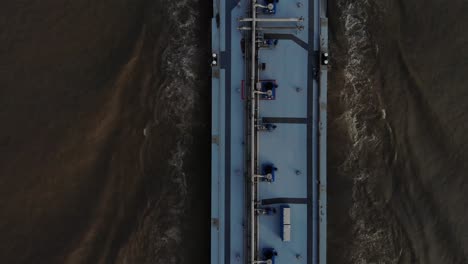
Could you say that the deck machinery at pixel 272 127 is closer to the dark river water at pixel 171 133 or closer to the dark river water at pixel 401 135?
the dark river water at pixel 171 133

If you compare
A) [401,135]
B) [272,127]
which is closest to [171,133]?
[272,127]

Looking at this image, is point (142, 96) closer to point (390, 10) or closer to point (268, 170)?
point (268, 170)

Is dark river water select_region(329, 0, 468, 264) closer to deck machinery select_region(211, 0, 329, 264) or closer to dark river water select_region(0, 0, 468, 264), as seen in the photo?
dark river water select_region(0, 0, 468, 264)

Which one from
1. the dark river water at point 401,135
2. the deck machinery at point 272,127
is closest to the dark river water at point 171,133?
the dark river water at point 401,135

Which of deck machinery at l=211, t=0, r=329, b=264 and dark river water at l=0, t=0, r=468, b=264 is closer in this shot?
deck machinery at l=211, t=0, r=329, b=264

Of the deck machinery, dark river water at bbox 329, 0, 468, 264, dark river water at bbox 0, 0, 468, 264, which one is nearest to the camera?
the deck machinery

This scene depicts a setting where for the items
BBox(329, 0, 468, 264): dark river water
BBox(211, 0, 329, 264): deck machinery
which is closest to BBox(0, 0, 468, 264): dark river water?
BBox(329, 0, 468, 264): dark river water

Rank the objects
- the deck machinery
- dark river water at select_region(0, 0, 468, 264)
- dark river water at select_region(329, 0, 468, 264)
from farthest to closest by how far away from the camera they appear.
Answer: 1. dark river water at select_region(329, 0, 468, 264)
2. dark river water at select_region(0, 0, 468, 264)
3. the deck machinery

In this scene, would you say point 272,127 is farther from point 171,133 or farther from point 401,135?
point 401,135
